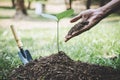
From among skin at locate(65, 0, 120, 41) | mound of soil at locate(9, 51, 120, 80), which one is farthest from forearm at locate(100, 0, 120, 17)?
mound of soil at locate(9, 51, 120, 80)

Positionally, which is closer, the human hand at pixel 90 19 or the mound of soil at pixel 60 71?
the human hand at pixel 90 19

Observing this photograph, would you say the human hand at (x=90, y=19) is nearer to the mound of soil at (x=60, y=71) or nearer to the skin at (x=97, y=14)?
the skin at (x=97, y=14)

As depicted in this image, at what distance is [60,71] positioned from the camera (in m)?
4.39

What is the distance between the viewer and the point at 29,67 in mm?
4703

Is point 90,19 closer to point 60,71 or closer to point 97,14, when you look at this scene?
point 97,14

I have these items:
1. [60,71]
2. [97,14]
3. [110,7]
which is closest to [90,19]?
[97,14]

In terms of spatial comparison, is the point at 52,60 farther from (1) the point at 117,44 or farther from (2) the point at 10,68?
(1) the point at 117,44

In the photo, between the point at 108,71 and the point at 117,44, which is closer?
the point at 108,71

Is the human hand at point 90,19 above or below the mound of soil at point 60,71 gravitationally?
above

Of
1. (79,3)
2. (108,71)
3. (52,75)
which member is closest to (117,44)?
(108,71)

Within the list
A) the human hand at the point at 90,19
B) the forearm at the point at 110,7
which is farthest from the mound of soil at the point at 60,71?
the forearm at the point at 110,7

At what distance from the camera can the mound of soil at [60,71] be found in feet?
14.2

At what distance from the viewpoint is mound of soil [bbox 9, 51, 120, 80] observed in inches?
170

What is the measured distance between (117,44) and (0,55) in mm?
2341
